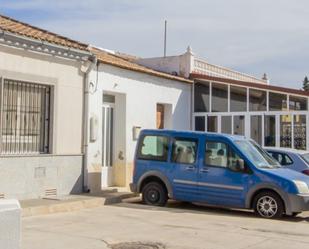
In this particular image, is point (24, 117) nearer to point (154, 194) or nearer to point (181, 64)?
point (154, 194)

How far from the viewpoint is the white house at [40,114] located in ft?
40.2

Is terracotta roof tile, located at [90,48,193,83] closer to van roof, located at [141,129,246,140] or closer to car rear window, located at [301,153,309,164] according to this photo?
van roof, located at [141,129,246,140]

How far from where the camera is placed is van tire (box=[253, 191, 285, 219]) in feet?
38.7

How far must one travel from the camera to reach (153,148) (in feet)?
44.4

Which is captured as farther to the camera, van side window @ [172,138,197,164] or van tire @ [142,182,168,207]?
van tire @ [142,182,168,207]

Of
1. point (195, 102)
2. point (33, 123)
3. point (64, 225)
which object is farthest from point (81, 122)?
point (195, 102)

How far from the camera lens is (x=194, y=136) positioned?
42.8 ft

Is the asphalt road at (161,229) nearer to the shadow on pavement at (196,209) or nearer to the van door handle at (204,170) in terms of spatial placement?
the shadow on pavement at (196,209)

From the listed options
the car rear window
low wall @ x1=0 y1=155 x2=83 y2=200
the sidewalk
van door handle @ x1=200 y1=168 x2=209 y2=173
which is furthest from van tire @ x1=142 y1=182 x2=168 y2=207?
the car rear window

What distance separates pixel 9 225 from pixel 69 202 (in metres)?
6.92

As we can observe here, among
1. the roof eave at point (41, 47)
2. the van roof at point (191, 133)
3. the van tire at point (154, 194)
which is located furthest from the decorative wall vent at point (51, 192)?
the roof eave at point (41, 47)

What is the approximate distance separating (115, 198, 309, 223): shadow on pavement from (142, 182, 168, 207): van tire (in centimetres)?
19

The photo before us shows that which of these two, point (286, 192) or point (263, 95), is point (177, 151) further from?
point (263, 95)

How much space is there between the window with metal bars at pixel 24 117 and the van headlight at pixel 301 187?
19.6 ft
